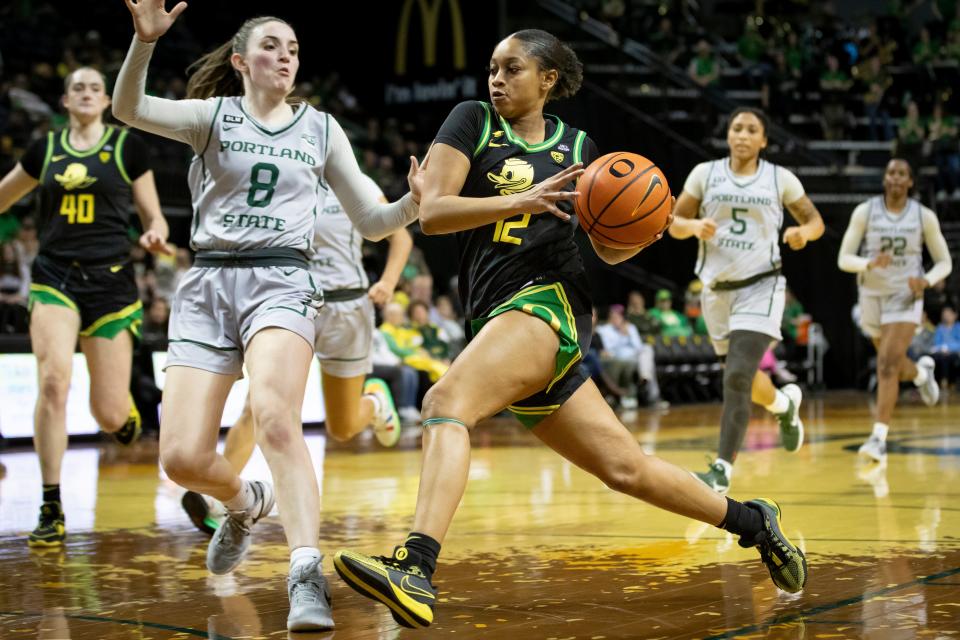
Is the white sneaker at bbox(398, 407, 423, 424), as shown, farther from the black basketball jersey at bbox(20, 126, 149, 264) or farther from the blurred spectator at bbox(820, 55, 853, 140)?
the blurred spectator at bbox(820, 55, 853, 140)

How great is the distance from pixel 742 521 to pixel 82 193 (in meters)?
3.78

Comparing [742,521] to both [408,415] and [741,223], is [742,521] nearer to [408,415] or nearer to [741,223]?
[741,223]

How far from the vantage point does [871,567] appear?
496 cm

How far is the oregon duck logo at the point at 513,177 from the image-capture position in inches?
169

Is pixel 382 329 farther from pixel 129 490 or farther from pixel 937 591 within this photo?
pixel 937 591

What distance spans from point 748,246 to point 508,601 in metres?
3.83

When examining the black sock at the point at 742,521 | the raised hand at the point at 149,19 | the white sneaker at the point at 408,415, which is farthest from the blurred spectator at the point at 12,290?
the black sock at the point at 742,521

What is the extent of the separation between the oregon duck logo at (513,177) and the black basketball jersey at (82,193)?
2.91 meters

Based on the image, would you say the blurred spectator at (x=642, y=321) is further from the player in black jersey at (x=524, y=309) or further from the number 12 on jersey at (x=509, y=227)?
the number 12 on jersey at (x=509, y=227)

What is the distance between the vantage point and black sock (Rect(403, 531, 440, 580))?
3.81 m

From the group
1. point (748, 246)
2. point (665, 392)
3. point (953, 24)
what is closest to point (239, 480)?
point (748, 246)

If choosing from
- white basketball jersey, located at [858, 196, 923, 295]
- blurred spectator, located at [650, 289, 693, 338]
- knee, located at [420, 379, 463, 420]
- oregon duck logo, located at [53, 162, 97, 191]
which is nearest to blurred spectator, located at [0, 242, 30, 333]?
oregon duck logo, located at [53, 162, 97, 191]

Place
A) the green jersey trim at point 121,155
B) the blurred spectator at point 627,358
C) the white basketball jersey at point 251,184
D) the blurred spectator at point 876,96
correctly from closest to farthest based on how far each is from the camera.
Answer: the white basketball jersey at point 251,184, the green jersey trim at point 121,155, the blurred spectator at point 627,358, the blurred spectator at point 876,96

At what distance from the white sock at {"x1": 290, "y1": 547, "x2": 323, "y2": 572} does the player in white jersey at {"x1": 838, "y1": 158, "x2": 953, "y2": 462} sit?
243 inches
